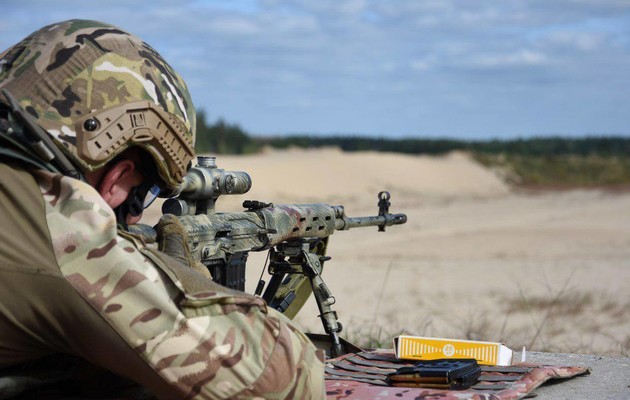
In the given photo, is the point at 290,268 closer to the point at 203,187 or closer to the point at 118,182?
the point at 203,187

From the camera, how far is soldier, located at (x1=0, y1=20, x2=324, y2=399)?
2.53m

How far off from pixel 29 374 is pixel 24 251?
1.61 feet

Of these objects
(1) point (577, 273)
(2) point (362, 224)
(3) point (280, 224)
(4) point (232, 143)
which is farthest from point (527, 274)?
(4) point (232, 143)

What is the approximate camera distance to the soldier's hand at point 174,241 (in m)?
3.67

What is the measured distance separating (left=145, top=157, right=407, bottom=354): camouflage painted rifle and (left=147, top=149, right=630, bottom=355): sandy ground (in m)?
0.88

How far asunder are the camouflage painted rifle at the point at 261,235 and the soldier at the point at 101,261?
4.84 ft

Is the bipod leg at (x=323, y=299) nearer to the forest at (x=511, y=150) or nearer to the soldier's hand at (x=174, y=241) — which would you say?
the soldier's hand at (x=174, y=241)

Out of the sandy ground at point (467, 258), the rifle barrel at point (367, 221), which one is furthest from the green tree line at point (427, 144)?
the rifle barrel at point (367, 221)

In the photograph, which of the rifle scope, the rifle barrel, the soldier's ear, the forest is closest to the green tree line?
the forest

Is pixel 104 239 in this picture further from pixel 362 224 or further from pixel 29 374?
pixel 362 224

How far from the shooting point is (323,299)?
522 cm

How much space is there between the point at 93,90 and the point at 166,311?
0.69 meters

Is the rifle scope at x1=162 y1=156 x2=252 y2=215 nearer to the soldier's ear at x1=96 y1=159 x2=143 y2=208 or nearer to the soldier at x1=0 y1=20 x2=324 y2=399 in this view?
the soldier's ear at x1=96 y1=159 x2=143 y2=208

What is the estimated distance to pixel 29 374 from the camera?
286cm
